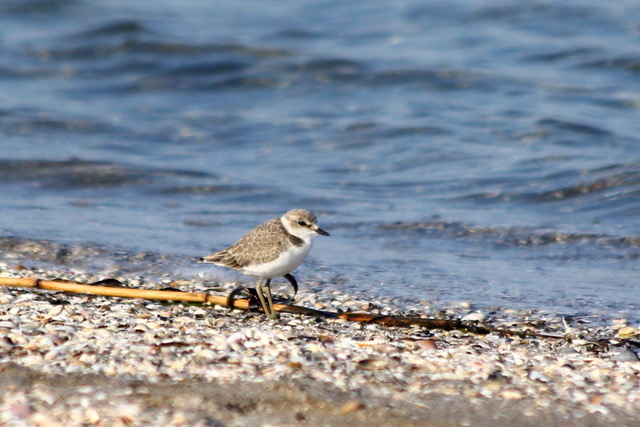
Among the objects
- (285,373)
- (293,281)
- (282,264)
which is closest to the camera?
(285,373)

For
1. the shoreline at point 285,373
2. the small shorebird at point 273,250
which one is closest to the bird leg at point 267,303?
the small shorebird at point 273,250

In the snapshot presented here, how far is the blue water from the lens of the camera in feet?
25.9

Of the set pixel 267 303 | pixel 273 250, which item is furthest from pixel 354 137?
pixel 273 250

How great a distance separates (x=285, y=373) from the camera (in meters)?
4.32

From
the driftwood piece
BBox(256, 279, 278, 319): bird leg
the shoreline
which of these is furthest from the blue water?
the shoreline

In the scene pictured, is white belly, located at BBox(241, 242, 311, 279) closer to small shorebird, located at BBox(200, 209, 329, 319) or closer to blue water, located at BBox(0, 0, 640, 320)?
small shorebird, located at BBox(200, 209, 329, 319)

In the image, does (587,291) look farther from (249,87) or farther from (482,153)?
(249,87)

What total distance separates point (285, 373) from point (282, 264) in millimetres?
1159

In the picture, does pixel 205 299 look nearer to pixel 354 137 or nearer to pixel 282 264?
pixel 282 264

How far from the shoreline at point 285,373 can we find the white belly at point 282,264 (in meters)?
0.30

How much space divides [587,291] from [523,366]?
92.2 inches

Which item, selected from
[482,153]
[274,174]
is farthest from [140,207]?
[482,153]

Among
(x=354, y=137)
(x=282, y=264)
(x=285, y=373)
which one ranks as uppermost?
(x=282, y=264)

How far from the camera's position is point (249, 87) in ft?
50.5
